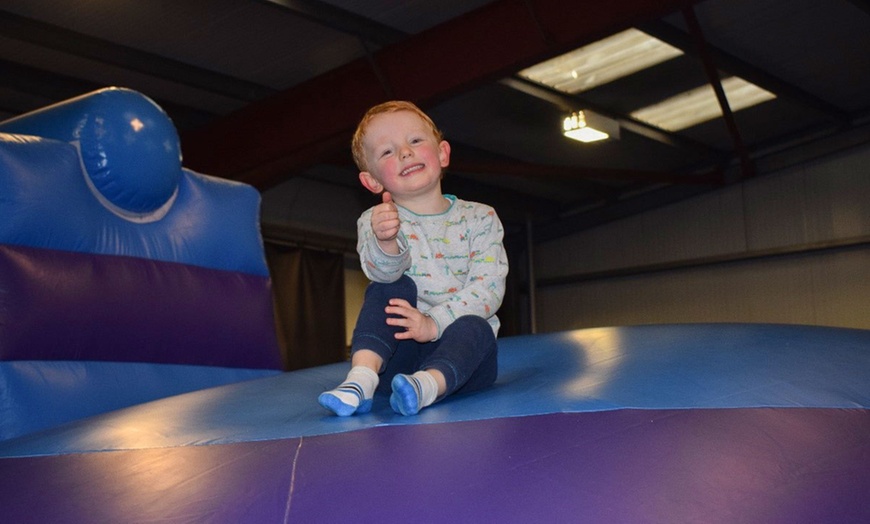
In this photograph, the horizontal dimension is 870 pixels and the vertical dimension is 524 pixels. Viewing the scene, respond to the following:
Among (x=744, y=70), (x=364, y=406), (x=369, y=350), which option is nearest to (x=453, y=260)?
(x=369, y=350)

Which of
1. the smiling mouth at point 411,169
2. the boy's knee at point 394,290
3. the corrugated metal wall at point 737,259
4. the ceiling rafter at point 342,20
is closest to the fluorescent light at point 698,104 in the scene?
the corrugated metal wall at point 737,259

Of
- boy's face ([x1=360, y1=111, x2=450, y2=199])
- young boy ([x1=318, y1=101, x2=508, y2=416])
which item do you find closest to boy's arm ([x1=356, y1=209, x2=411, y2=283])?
young boy ([x1=318, y1=101, x2=508, y2=416])

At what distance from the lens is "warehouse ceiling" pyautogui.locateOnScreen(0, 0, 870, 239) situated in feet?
15.6

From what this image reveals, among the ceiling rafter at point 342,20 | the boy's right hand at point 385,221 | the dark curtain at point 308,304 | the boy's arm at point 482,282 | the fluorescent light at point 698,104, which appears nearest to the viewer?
the boy's right hand at point 385,221

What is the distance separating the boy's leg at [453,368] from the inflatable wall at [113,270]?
2.84 feet

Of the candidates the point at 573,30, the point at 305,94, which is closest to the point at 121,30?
Answer: the point at 305,94

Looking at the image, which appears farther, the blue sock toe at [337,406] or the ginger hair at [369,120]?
the ginger hair at [369,120]

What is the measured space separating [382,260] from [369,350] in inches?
6.3

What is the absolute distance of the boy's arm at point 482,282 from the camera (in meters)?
1.58

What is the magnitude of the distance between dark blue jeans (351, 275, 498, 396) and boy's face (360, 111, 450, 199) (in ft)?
0.63

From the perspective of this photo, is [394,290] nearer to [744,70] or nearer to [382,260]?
[382,260]

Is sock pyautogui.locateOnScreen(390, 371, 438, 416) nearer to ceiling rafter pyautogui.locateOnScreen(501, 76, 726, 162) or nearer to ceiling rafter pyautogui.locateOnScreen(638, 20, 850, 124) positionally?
ceiling rafter pyautogui.locateOnScreen(638, 20, 850, 124)

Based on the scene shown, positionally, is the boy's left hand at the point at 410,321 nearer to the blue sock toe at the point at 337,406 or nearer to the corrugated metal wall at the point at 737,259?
the blue sock toe at the point at 337,406

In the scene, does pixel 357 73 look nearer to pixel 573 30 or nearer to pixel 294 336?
pixel 573 30
